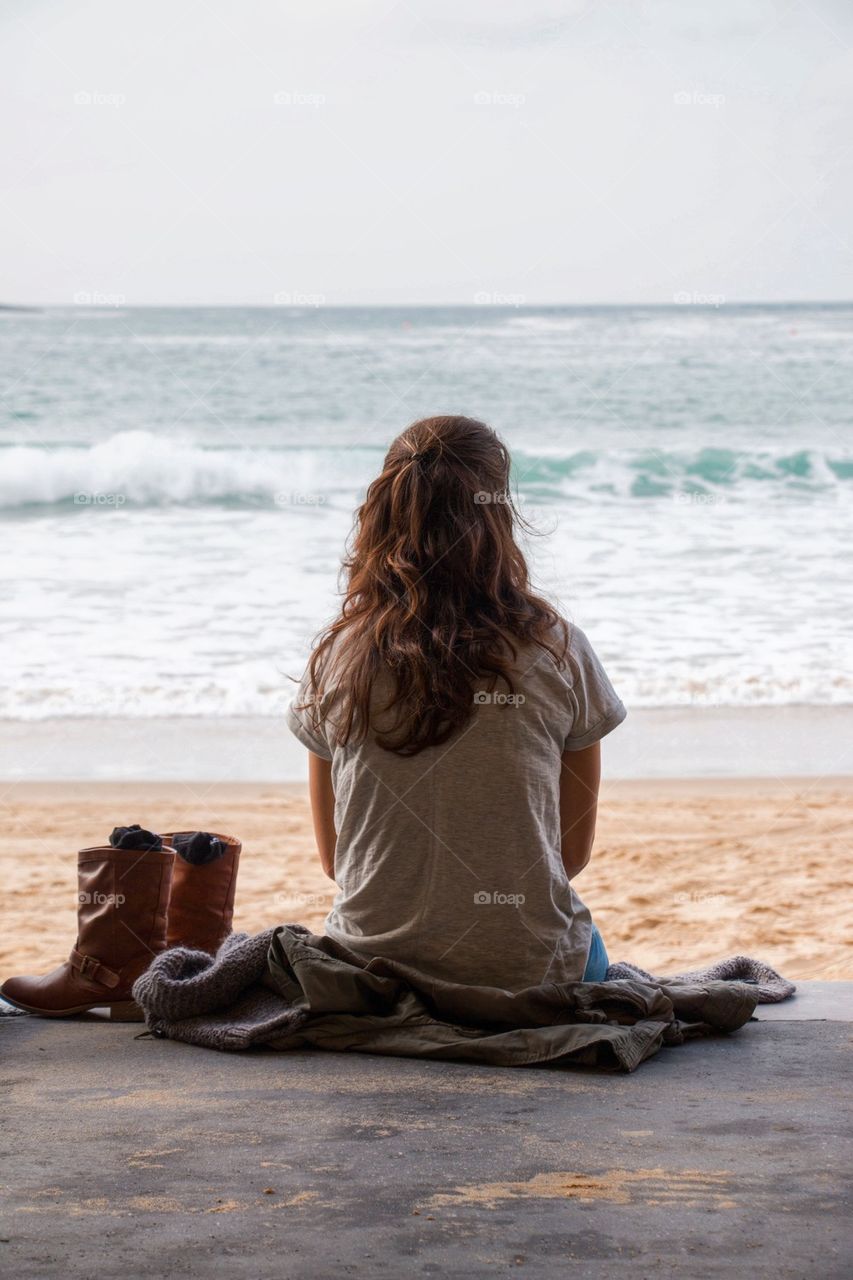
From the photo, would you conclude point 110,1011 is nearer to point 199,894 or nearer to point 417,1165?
point 199,894

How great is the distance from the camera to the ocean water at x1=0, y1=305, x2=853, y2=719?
6590 mm

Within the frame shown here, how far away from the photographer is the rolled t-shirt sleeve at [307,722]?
209cm

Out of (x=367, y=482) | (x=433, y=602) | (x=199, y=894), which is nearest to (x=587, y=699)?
(x=433, y=602)

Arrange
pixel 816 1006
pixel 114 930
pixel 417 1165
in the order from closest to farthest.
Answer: pixel 417 1165 → pixel 114 930 → pixel 816 1006

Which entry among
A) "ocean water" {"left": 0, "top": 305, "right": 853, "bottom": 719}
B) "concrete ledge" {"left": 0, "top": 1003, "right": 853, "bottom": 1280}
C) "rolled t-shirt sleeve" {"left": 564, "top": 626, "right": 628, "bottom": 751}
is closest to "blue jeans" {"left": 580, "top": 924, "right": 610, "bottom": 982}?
"concrete ledge" {"left": 0, "top": 1003, "right": 853, "bottom": 1280}

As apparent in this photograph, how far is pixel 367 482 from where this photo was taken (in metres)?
12.2

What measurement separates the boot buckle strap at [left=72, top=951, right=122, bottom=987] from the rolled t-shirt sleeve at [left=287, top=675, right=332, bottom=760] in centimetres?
61

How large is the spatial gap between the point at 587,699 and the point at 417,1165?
2.58 feet

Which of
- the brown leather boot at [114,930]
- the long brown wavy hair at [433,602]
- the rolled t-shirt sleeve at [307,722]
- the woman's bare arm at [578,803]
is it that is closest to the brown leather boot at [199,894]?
the brown leather boot at [114,930]

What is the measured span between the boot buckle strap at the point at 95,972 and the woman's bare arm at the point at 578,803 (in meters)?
0.87

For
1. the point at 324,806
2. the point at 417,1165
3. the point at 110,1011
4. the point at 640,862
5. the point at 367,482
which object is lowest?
the point at 640,862

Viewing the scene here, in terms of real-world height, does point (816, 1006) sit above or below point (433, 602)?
below

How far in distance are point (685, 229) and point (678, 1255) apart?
1623 cm

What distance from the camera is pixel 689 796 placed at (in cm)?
483
